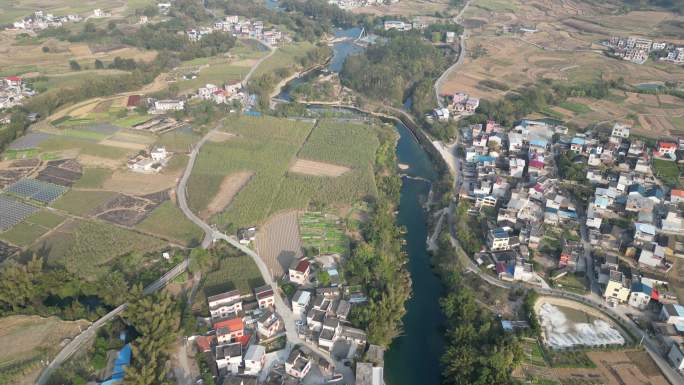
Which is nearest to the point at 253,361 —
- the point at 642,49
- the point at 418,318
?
the point at 418,318

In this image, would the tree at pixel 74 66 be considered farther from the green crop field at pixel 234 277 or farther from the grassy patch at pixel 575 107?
the grassy patch at pixel 575 107

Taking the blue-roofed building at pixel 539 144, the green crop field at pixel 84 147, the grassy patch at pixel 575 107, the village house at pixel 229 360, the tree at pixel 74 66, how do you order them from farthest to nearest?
1. the tree at pixel 74 66
2. the grassy patch at pixel 575 107
3. the green crop field at pixel 84 147
4. the blue-roofed building at pixel 539 144
5. the village house at pixel 229 360

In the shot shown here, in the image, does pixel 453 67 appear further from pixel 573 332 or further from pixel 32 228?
pixel 32 228

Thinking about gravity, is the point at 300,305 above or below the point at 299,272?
below

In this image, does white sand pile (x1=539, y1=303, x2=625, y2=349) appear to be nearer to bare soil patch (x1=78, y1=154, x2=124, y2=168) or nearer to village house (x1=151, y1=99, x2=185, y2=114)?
bare soil patch (x1=78, y1=154, x2=124, y2=168)

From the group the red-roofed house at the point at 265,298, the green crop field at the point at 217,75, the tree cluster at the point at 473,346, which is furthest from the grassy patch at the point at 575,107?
the red-roofed house at the point at 265,298

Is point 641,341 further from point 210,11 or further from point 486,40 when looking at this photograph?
point 210,11
